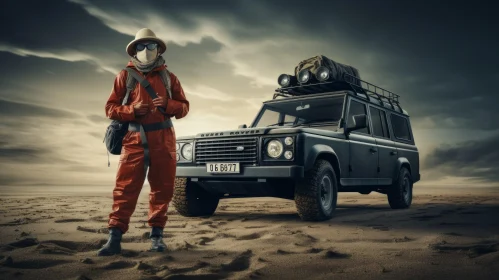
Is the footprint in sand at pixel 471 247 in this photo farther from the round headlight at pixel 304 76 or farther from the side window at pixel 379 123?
the side window at pixel 379 123

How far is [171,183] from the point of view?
385 cm

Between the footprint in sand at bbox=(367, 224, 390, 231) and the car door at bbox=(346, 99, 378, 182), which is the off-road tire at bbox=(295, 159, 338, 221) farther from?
the car door at bbox=(346, 99, 378, 182)

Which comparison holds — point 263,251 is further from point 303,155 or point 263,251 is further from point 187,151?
point 187,151

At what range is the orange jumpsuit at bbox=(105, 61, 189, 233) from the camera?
3.66 metres

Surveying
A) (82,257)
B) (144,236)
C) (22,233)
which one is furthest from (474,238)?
(22,233)

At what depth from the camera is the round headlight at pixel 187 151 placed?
6.21 m

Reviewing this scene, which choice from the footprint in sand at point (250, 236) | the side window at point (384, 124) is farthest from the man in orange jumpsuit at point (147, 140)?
the side window at point (384, 124)

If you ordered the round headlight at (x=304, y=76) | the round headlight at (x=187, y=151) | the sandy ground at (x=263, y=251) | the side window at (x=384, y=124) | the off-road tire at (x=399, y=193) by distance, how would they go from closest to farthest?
the sandy ground at (x=263, y=251) → the round headlight at (x=187, y=151) → the round headlight at (x=304, y=76) → the side window at (x=384, y=124) → the off-road tire at (x=399, y=193)

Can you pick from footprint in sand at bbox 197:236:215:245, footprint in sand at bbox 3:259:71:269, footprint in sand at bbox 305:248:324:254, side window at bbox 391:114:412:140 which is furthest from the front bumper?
side window at bbox 391:114:412:140

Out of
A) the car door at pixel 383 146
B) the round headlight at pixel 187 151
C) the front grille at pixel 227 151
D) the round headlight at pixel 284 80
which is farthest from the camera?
the car door at pixel 383 146

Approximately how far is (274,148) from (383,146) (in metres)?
2.94

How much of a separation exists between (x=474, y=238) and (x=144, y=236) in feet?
10.4

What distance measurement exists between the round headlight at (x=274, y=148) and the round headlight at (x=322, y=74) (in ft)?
5.88

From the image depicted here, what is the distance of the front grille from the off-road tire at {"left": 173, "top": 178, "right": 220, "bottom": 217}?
513mm
